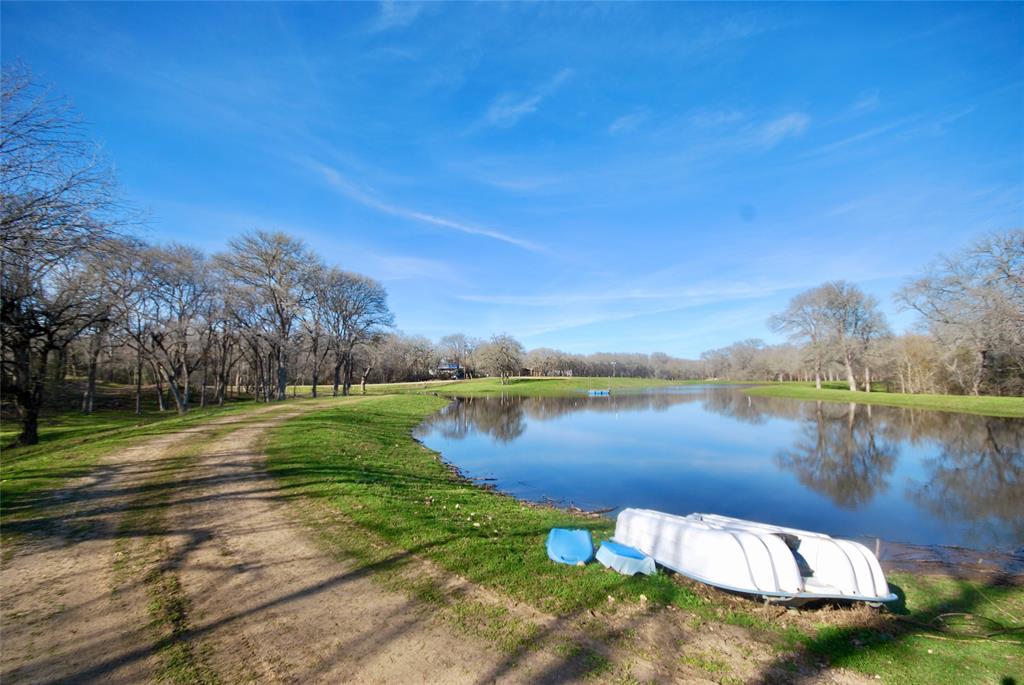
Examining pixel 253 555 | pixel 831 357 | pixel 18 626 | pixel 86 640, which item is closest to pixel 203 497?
pixel 253 555

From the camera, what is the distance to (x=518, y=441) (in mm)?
21578

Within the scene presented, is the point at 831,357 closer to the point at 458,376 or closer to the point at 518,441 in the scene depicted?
the point at 518,441

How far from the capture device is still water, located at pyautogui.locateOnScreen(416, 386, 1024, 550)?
10.0 meters

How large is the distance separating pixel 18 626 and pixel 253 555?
209 centimetres

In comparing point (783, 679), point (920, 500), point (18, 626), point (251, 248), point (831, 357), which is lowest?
point (920, 500)

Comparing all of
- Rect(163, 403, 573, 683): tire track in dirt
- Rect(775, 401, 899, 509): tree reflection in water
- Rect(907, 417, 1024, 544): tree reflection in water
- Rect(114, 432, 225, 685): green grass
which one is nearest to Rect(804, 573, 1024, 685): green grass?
Rect(163, 403, 573, 683): tire track in dirt

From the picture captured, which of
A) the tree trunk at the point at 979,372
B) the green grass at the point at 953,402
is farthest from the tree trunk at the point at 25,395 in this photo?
the tree trunk at the point at 979,372

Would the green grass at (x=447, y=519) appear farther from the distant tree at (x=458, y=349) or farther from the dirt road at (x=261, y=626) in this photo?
the distant tree at (x=458, y=349)

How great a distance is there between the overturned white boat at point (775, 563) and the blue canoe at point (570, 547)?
0.95 meters

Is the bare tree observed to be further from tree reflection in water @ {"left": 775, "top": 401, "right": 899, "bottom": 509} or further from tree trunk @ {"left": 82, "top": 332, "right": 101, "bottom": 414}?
tree reflection in water @ {"left": 775, "top": 401, "right": 899, "bottom": 509}

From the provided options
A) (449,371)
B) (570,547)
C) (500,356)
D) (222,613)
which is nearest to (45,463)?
(222,613)

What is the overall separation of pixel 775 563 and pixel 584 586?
2302 millimetres

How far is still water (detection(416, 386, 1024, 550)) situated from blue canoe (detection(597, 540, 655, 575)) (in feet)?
16.5

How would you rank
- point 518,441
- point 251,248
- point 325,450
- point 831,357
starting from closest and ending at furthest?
point 325,450 < point 518,441 < point 251,248 < point 831,357
